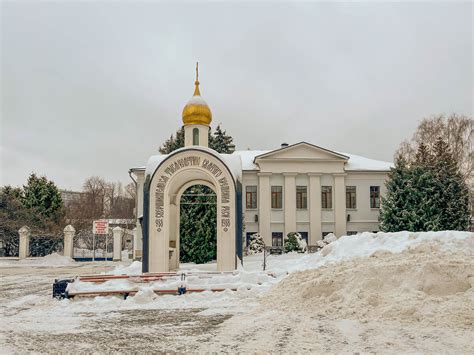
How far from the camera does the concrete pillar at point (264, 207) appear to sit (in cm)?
3045

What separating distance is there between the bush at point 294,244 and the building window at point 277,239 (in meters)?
1.82

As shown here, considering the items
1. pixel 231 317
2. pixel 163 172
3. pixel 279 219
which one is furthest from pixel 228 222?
pixel 279 219

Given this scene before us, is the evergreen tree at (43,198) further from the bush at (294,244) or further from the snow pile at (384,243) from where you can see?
the snow pile at (384,243)

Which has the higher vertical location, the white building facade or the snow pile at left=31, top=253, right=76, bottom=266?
the white building facade

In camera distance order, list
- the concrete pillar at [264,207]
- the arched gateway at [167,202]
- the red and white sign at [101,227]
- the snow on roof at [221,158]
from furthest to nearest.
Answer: the concrete pillar at [264,207]
the red and white sign at [101,227]
the snow on roof at [221,158]
the arched gateway at [167,202]

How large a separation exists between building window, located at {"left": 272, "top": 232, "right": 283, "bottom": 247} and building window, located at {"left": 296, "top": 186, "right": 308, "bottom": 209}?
239 cm

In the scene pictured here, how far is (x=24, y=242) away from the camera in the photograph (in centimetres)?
2977

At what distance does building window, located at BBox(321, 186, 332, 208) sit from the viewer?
30906 mm

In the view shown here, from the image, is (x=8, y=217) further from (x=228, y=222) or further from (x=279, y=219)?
(x=228, y=222)

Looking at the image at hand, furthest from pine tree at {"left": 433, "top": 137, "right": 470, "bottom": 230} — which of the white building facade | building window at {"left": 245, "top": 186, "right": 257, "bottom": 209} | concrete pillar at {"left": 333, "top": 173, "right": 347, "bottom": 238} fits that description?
building window at {"left": 245, "top": 186, "right": 257, "bottom": 209}

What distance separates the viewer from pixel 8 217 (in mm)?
29953

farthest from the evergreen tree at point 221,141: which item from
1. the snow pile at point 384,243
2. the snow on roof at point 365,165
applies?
the snow pile at point 384,243

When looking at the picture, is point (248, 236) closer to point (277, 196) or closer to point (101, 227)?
point (277, 196)

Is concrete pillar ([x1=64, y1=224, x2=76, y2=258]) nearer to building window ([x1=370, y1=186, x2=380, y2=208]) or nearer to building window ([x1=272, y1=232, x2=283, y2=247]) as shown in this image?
building window ([x1=272, y1=232, x2=283, y2=247])
